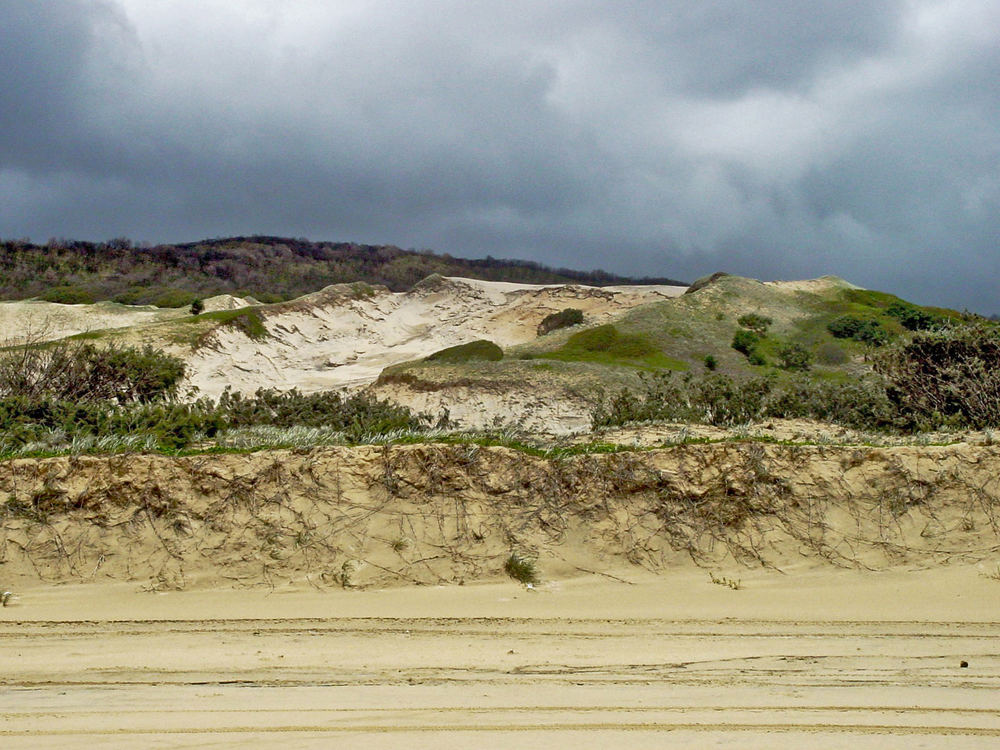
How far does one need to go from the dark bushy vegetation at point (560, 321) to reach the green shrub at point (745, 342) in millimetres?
9727

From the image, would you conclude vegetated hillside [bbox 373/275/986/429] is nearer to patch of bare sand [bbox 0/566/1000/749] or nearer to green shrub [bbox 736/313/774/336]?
green shrub [bbox 736/313/774/336]

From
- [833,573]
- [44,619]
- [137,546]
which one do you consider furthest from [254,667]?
[833,573]

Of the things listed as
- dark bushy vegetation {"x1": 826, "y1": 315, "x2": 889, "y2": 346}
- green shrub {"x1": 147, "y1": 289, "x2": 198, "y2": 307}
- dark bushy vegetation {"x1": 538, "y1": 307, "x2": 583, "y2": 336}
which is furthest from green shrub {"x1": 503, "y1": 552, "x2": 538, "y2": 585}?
green shrub {"x1": 147, "y1": 289, "x2": 198, "y2": 307}

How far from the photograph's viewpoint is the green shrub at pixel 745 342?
44.8 metres

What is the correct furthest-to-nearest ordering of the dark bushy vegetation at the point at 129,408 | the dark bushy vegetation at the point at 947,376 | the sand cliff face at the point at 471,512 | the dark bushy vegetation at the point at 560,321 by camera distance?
the dark bushy vegetation at the point at 560,321, the dark bushy vegetation at the point at 947,376, the dark bushy vegetation at the point at 129,408, the sand cliff face at the point at 471,512

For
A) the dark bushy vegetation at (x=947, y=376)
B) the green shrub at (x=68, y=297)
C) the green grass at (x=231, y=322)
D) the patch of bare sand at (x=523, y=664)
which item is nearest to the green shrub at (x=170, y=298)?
the green shrub at (x=68, y=297)

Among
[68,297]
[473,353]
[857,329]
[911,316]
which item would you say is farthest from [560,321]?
[68,297]

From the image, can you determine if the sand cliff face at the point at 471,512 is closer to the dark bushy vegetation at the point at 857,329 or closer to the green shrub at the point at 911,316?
the dark bushy vegetation at the point at 857,329

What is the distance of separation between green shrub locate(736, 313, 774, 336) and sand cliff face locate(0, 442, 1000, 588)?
40297 mm

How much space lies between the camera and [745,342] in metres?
45.3

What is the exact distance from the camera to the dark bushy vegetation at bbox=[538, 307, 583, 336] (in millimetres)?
51188

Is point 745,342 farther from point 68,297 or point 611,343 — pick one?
point 68,297

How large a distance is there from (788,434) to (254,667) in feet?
29.0

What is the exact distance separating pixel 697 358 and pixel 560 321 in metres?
11.9
